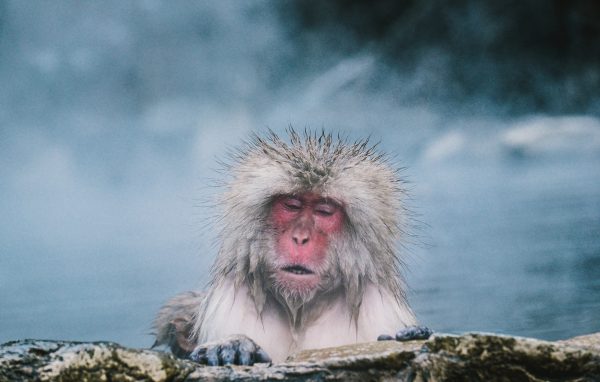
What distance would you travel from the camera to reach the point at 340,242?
8.63ft

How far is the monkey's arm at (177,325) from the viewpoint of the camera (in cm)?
293

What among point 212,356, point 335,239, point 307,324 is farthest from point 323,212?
point 212,356

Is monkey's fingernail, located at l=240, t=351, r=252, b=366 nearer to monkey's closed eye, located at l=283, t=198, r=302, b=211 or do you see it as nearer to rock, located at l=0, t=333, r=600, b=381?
rock, located at l=0, t=333, r=600, b=381

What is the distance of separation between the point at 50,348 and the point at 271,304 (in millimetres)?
1360

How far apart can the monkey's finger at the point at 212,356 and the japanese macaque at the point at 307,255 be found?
51 cm

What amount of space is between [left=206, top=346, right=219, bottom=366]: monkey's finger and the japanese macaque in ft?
1.66

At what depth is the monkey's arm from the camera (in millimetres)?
2926

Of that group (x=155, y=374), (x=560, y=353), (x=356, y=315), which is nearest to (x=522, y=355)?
(x=560, y=353)

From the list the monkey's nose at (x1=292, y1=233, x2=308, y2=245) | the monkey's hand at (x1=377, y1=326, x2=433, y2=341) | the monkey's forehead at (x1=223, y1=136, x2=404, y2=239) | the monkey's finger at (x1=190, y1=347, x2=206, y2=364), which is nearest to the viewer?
the monkey's hand at (x1=377, y1=326, x2=433, y2=341)

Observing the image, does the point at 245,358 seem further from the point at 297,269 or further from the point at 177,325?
the point at 177,325

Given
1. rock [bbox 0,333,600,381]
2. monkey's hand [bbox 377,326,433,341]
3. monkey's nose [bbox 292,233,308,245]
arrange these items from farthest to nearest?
monkey's nose [bbox 292,233,308,245] < monkey's hand [bbox 377,326,433,341] < rock [bbox 0,333,600,381]

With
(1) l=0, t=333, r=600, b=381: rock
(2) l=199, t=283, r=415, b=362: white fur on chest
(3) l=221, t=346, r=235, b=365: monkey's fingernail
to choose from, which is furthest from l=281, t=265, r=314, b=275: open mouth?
(1) l=0, t=333, r=600, b=381: rock

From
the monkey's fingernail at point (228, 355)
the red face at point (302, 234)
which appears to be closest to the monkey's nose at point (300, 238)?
the red face at point (302, 234)

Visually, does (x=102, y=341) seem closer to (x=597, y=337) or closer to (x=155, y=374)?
(x=155, y=374)
